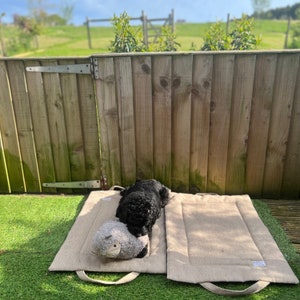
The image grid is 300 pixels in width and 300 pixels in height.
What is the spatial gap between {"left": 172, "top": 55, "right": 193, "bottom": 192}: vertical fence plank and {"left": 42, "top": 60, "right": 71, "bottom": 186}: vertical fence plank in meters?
1.15

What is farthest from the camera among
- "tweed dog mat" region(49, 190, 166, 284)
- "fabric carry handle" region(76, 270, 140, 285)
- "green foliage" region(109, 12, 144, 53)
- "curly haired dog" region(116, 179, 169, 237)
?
"green foliage" region(109, 12, 144, 53)

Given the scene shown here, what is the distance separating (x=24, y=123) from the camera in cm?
324

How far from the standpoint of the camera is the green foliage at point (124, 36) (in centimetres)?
348

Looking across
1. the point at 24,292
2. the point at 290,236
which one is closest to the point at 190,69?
the point at 290,236

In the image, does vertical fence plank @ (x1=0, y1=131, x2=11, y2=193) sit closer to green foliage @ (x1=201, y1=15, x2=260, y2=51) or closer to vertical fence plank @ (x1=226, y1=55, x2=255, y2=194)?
vertical fence plank @ (x1=226, y1=55, x2=255, y2=194)

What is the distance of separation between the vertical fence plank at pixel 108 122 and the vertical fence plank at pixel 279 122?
1.57 meters

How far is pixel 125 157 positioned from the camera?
3.32m

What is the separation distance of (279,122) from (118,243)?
1962mm

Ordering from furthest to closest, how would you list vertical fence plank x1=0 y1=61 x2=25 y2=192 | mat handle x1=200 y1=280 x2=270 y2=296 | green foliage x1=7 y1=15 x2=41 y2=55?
1. green foliage x1=7 y1=15 x2=41 y2=55
2. vertical fence plank x1=0 y1=61 x2=25 y2=192
3. mat handle x1=200 y1=280 x2=270 y2=296

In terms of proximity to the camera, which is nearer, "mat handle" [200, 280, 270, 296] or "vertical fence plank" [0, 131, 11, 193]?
"mat handle" [200, 280, 270, 296]

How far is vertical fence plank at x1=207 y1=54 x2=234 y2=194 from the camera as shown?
114 inches

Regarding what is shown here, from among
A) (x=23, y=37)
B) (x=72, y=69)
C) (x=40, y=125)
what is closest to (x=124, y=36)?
(x=72, y=69)

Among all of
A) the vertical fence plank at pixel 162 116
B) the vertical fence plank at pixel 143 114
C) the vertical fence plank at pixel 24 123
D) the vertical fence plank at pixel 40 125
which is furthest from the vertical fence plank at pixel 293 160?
the vertical fence plank at pixel 24 123

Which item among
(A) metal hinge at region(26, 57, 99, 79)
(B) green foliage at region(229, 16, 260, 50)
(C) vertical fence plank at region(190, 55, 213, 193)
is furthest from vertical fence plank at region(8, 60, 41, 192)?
(B) green foliage at region(229, 16, 260, 50)
